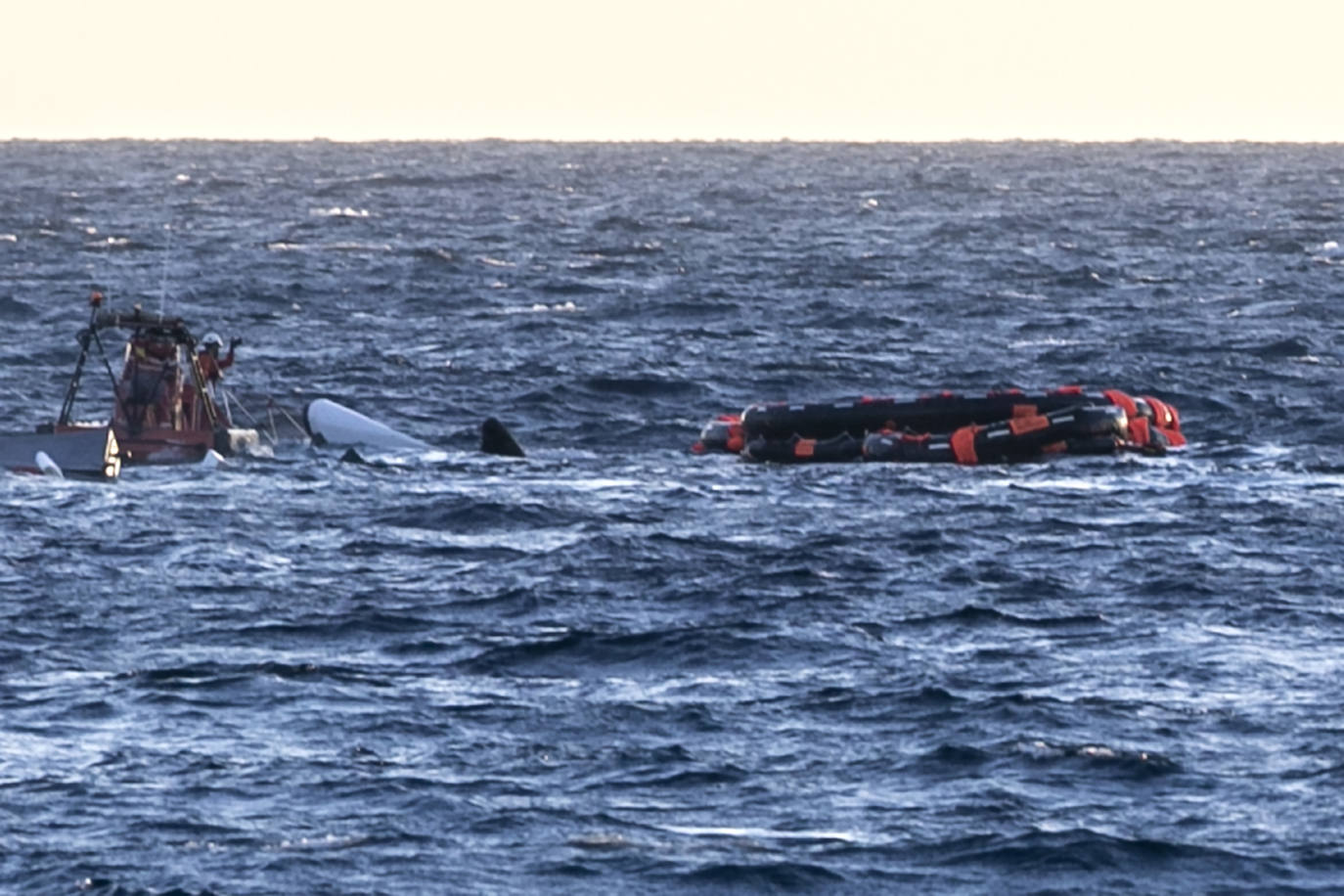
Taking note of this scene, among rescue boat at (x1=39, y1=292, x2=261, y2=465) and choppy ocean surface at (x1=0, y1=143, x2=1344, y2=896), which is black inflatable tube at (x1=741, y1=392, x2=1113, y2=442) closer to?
choppy ocean surface at (x1=0, y1=143, x2=1344, y2=896)

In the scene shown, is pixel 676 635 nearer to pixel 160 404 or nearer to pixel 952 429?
pixel 952 429

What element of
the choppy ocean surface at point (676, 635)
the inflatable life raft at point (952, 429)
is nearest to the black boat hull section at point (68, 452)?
the choppy ocean surface at point (676, 635)

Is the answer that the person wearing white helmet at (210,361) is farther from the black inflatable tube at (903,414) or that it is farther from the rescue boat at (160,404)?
the black inflatable tube at (903,414)

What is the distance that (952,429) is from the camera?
108 ft

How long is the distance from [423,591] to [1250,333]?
92.2ft

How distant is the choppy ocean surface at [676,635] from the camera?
15531 millimetres

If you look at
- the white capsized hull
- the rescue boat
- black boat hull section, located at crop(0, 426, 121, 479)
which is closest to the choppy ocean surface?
black boat hull section, located at crop(0, 426, 121, 479)

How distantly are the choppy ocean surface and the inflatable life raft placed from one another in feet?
1.56

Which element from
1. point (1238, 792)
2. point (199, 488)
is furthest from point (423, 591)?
point (1238, 792)

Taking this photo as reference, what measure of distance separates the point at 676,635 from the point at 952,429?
40.7 feet

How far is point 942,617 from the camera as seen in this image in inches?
859

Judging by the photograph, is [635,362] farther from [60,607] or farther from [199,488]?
[60,607]

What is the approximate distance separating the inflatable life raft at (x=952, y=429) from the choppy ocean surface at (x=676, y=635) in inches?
18.8

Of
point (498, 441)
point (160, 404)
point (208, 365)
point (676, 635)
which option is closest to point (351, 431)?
point (498, 441)
